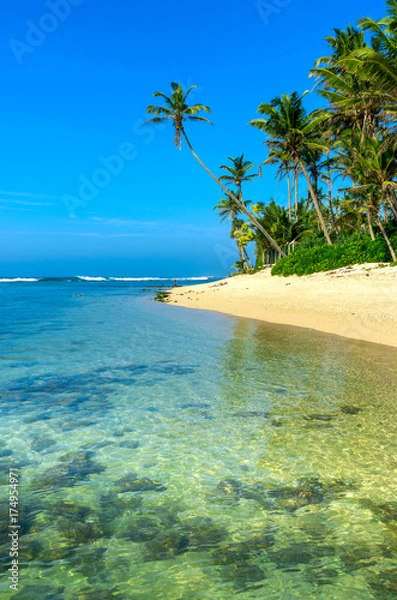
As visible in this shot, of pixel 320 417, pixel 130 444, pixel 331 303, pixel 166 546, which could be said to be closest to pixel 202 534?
pixel 166 546

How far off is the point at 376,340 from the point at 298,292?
1173 centimetres

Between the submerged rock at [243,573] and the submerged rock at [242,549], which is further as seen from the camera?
the submerged rock at [242,549]

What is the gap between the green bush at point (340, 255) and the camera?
27325 mm

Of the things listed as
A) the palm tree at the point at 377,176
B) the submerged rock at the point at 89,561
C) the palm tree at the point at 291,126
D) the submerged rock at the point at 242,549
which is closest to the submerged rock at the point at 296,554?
the submerged rock at the point at 242,549

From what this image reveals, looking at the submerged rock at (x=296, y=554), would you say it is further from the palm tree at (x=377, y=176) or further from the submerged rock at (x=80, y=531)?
the palm tree at (x=377, y=176)

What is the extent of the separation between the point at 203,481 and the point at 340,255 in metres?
26.8

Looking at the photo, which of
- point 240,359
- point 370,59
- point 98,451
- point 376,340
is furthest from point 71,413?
point 370,59

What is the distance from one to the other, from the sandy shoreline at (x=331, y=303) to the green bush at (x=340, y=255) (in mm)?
1115

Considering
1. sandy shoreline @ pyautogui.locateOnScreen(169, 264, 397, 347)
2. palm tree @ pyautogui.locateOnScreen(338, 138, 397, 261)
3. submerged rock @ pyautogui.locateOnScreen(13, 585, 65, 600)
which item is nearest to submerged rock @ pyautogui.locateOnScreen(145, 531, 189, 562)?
submerged rock @ pyautogui.locateOnScreen(13, 585, 65, 600)

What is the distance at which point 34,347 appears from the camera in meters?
12.9

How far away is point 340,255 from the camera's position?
2866 cm

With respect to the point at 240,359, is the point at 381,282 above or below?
above

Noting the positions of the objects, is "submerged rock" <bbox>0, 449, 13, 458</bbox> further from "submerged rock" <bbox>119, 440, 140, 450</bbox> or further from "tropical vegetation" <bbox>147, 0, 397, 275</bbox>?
"tropical vegetation" <bbox>147, 0, 397, 275</bbox>

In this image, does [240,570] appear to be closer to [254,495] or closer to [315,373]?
[254,495]
